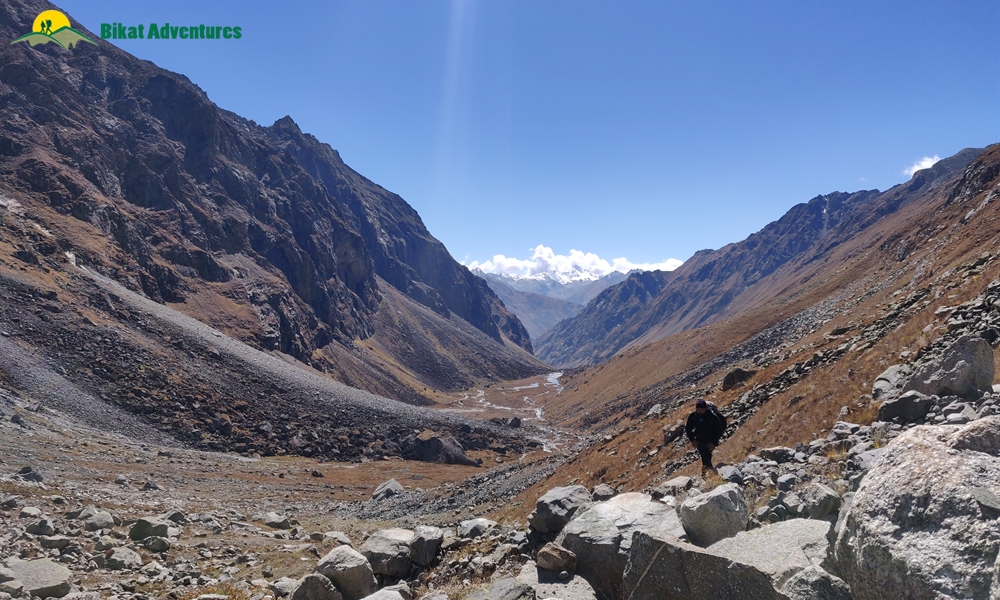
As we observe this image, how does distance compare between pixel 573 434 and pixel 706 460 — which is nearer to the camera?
pixel 706 460

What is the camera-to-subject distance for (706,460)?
46.7ft

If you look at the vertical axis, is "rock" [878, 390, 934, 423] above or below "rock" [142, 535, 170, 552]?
above

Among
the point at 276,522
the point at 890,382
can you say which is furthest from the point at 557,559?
the point at 276,522

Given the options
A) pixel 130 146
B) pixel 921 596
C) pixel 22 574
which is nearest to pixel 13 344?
pixel 22 574

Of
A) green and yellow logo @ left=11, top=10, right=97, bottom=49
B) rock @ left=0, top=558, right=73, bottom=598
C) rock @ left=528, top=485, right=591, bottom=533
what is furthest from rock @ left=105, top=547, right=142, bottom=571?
green and yellow logo @ left=11, top=10, right=97, bottom=49

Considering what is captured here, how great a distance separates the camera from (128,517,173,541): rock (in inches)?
634

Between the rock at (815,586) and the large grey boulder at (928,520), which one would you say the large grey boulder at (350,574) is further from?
the large grey boulder at (928,520)

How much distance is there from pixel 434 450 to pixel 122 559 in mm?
47049

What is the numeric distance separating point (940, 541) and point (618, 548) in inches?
205

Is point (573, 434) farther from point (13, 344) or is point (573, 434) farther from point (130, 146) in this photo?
point (130, 146)

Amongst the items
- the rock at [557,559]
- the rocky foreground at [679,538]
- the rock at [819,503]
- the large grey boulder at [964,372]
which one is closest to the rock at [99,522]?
the rocky foreground at [679,538]

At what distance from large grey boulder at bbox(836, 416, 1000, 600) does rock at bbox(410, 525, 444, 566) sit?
980 centimetres

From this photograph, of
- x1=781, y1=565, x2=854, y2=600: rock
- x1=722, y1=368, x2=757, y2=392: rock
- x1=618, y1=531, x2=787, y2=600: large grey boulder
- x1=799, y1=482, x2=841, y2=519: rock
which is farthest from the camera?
x1=722, y1=368, x2=757, y2=392: rock

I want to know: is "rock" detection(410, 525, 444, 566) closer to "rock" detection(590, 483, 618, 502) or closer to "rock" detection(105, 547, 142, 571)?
"rock" detection(590, 483, 618, 502)
